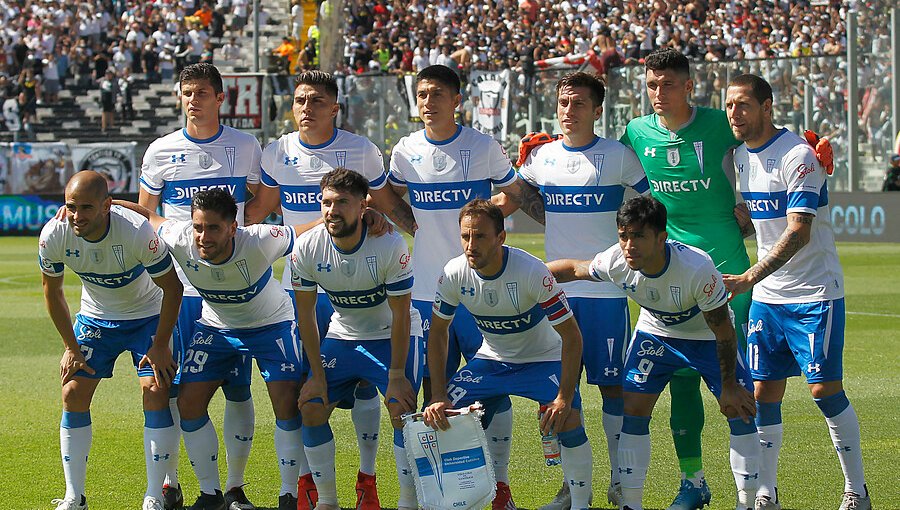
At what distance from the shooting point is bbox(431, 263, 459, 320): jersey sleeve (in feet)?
22.9

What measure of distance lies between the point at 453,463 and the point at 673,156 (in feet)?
7.71

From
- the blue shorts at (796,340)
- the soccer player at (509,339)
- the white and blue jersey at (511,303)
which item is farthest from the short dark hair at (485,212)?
the blue shorts at (796,340)

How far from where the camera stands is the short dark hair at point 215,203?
705 cm

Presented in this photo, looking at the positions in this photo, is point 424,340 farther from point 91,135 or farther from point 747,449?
point 91,135

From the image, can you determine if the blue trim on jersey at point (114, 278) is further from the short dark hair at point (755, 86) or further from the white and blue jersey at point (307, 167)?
the short dark hair at point (755, 86)

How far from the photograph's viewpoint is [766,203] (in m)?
7.24

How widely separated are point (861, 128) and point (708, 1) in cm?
1180

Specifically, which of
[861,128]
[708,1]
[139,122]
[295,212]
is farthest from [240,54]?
[295,212]

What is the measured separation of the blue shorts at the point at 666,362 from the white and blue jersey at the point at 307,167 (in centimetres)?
221

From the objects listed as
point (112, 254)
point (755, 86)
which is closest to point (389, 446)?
point (112, 254)

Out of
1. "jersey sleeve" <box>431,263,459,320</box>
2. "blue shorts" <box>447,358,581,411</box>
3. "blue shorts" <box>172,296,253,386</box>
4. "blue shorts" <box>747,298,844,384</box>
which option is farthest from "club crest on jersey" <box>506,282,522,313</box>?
"blue shorts" <box>172,296,253,386</box>

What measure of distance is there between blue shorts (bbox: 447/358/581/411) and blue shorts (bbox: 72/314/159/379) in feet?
6.44

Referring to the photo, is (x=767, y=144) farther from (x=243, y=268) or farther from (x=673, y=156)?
(x=243, y=268)

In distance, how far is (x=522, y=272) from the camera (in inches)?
272
